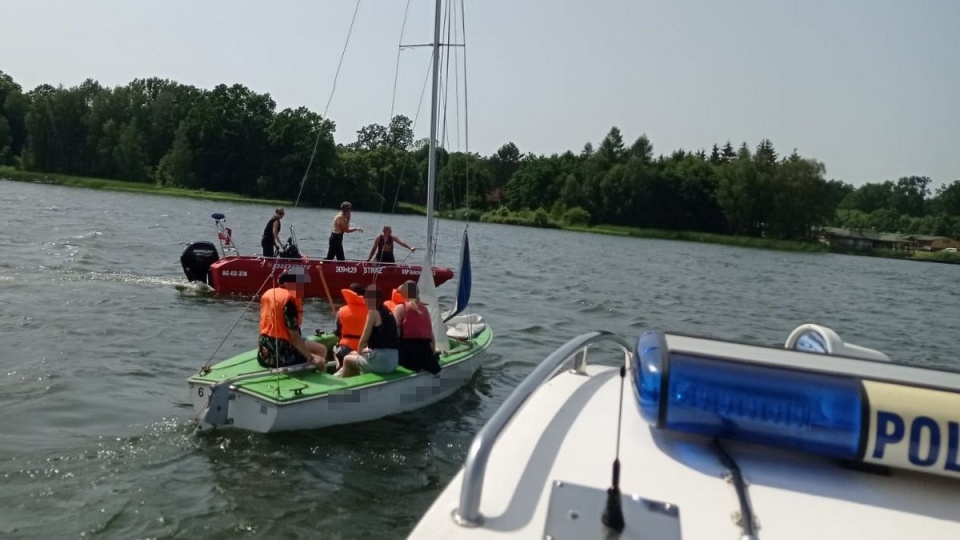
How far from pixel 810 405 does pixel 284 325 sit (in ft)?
22.6

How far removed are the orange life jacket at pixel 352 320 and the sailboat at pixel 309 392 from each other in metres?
0.54

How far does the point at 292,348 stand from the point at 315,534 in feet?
8.94

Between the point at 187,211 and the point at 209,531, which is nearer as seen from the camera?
the point at 209,531

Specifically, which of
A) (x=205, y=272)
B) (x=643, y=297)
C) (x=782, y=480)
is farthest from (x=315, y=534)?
(x=643, y=297)

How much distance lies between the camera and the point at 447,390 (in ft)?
34.8

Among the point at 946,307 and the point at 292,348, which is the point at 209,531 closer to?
the point at 292,348

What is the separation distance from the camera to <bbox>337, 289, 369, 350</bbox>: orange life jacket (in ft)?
31.0

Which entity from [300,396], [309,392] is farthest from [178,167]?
[300,396]

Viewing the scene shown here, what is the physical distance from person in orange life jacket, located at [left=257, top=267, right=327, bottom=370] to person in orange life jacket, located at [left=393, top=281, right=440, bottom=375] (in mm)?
1085

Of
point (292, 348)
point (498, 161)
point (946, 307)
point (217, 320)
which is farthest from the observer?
point (498, 161)

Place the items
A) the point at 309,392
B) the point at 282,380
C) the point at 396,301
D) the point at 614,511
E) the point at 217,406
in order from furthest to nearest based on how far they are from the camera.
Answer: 1. the point at 396,301
2. the point at 282,380
3. the point at 309,392
4. the point at 217,406
5. the point at 614,511

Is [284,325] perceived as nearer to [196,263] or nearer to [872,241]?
[196,263]

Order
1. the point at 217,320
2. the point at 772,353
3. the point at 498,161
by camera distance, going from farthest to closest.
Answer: the point at 498,161
the point at 217,320
the point at 772,353

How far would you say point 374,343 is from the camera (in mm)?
9164
